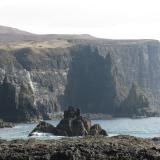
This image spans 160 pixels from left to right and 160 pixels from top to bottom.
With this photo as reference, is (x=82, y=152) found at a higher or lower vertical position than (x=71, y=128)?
higher

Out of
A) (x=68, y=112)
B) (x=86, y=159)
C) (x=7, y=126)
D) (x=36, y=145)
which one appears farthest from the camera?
(x=7, y=126)

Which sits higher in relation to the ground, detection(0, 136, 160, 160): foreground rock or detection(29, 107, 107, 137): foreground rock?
detection(0, 136, 160, 160): foreground rock

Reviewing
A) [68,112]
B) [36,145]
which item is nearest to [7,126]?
[68,112]

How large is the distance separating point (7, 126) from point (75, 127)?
49.9 meters

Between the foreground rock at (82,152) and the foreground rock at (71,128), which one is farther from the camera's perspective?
the foreground rock at (71,128)

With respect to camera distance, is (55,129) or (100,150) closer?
(100,150)

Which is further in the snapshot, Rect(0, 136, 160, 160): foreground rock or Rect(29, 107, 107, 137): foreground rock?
Rect(29, 107, 107, 137): foreground rock

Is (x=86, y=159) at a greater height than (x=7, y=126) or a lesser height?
greater

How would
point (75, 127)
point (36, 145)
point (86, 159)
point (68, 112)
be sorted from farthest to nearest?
point (68, 112)
point (75, 127)
point (36, 145)
point (86, 159)

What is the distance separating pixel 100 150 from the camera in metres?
63.4

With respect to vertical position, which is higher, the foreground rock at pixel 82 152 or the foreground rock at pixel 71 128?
the foreground rock at pixel 82 152

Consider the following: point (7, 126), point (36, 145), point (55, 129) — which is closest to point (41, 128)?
point (55, 129)

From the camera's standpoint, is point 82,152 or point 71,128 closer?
point 82,152

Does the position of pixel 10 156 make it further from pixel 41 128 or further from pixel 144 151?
pixel 41 128
